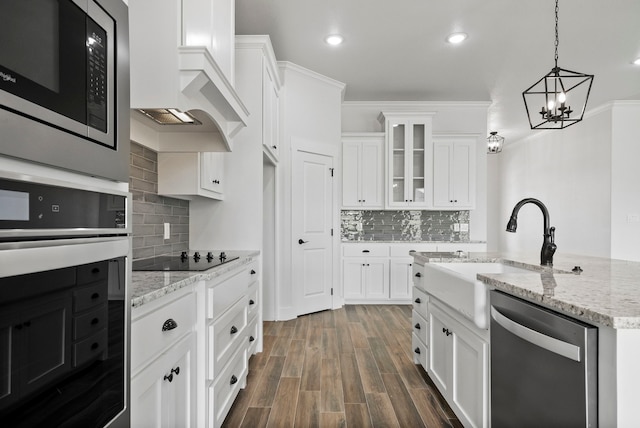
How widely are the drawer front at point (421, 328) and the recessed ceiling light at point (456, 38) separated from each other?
8.74ft

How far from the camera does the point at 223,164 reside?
3.02 m

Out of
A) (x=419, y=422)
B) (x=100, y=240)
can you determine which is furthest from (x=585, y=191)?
(x=100, y=240)

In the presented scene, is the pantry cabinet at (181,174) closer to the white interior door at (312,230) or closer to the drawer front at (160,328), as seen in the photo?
the drawer front at (160,328)

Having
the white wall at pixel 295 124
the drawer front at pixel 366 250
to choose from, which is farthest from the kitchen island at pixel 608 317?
the drawer front at pixel 366 250

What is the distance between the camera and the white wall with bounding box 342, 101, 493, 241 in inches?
215

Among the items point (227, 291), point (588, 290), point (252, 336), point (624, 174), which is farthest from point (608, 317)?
point (624, 174)

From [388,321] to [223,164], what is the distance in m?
2.50

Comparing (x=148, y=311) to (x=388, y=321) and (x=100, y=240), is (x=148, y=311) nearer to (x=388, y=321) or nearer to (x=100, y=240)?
(x=100, y=240)

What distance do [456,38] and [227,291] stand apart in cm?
327

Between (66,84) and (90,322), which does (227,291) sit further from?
(66,84)

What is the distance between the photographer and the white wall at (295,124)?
4.06 metres

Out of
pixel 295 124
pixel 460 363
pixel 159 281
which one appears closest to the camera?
pixel 159 281

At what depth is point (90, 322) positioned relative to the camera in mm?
726

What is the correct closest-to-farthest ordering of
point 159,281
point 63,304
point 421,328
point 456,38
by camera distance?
point 63,304 < point 159,281 < point 421,328 < point 456,38
